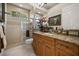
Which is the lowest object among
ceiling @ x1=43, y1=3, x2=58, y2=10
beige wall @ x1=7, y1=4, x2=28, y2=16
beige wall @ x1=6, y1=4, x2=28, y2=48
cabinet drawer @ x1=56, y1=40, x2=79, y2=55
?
cabinet drawer @ x1=56, y1=40, x2=79, y2=55

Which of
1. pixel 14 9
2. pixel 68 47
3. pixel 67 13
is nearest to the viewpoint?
pixel 68 47

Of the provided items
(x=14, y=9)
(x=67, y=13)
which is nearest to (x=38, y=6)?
(x=14, y=9)

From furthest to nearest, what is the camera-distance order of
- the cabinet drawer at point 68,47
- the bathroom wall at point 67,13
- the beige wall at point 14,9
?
the bathroom wall at point 67,13
the beige wall at point 14,9
the cabinet drawer at point 68,47

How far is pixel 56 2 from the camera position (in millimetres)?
1449

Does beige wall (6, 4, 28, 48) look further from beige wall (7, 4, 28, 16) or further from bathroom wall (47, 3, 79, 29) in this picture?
bathroom wall (47, 3, 79, 29)

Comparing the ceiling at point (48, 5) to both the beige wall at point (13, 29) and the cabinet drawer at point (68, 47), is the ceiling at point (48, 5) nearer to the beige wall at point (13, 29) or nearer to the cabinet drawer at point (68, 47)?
the beige wall at point (13, 29)

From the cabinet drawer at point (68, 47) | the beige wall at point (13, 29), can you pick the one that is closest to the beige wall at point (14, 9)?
the beige wall at point (13, 29)

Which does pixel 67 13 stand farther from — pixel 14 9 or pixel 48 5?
pixel 14 9

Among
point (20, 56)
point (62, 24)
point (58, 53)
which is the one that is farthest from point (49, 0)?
point (20, 56)

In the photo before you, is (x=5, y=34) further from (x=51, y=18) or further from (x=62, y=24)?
(x=62, y=24)

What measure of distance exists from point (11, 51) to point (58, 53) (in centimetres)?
73

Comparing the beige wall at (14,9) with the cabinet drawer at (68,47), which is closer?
the cabinet drawer at (68,47)

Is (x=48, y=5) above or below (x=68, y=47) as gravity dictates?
above

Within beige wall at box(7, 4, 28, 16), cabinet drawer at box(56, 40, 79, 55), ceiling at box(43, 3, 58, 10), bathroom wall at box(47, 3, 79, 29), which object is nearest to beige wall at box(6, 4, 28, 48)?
beige wall at box(7, 4, 28, 16)
